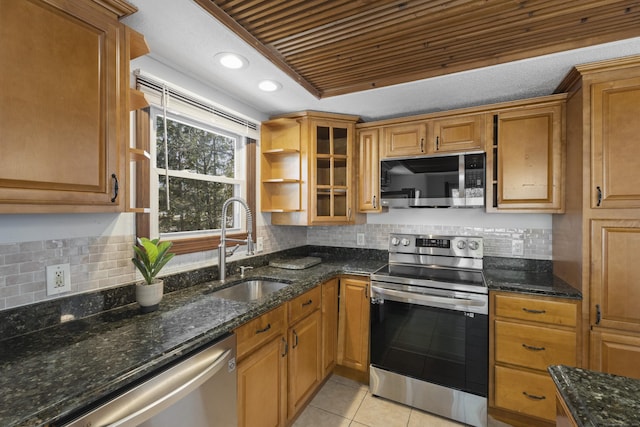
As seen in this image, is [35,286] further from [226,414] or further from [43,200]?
[226,414]

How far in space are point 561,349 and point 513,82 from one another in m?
1.81

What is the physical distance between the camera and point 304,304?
6.34ft

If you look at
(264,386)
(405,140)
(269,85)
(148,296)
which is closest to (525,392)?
(264,386)

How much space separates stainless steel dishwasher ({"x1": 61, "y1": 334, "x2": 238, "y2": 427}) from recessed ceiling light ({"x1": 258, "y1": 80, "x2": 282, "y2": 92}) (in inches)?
64.5

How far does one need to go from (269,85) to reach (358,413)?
2.46m

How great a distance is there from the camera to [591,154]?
1710mm

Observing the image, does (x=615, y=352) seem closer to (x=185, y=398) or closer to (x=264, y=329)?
(x=264, y=329)

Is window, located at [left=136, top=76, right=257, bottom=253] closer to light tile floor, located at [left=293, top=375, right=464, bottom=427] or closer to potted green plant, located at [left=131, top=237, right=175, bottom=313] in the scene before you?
potted green plant, located at [left=131, top=237, right=175, bottom=313]

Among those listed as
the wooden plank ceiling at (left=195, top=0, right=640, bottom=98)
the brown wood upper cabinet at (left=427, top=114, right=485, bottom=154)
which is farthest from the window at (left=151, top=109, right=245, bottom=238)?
the brown wood upper cabinet at (left=427, top=114, right=485, bottom=154)

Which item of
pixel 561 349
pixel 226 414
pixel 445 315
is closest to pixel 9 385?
pixel 226 414

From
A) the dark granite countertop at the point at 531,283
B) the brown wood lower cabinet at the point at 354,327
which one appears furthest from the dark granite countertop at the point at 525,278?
the brown wood lower cabinet at the point at 354,327

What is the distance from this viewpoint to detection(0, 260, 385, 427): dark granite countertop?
756mm

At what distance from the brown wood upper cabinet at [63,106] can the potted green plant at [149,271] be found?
1.01 ft

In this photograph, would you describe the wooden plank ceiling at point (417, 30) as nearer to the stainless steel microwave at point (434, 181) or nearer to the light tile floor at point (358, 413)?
the stainless steel microwave at point (434, 181)
